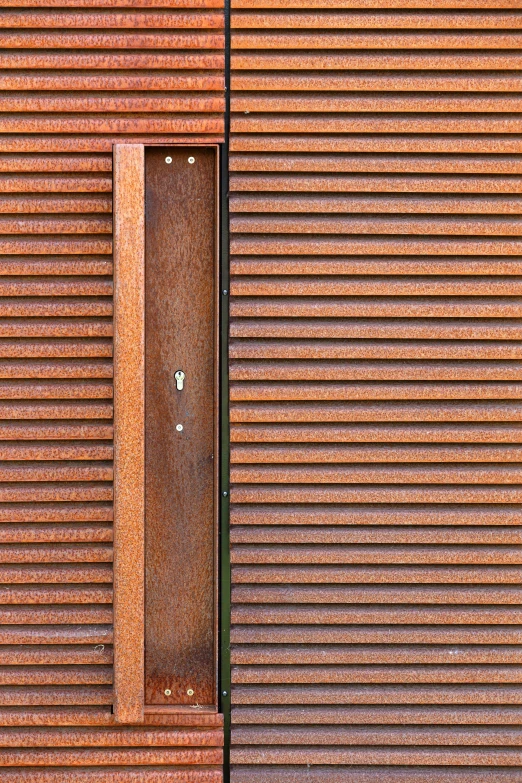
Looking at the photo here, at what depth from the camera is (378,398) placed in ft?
10.7

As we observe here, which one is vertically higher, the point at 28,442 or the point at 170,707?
the point at 28,442

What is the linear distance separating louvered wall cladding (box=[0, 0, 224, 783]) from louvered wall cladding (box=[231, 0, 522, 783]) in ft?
0.85

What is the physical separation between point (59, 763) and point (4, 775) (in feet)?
0.68

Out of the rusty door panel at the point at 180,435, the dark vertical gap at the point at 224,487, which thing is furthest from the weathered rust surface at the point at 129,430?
the dark vertical gap at the point at 224,487

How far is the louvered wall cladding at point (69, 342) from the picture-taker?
10.4 feet

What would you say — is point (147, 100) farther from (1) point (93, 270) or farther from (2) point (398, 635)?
(2) point (398, 635)

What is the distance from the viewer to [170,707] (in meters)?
3.18

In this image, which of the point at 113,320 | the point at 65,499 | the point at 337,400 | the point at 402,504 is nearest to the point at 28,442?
the point at 65,499

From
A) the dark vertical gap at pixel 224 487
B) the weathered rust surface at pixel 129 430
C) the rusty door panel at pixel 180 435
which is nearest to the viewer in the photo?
the weathered rust surface at pixel 129 430

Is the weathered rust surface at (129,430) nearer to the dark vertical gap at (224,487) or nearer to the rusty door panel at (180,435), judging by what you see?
the rusty door panel at (180,435)

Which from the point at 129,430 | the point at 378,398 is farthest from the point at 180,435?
the point at 378,398

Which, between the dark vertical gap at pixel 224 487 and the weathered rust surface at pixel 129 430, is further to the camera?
the dark vertical gap at pixel 224 487

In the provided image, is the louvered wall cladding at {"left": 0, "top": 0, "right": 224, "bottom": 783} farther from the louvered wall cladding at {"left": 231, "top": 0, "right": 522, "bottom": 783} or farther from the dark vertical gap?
the louvered wall cladding at {"left": 231, "top": 0, "right": 522, "bottom": 783}

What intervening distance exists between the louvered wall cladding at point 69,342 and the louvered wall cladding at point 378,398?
26 cm
